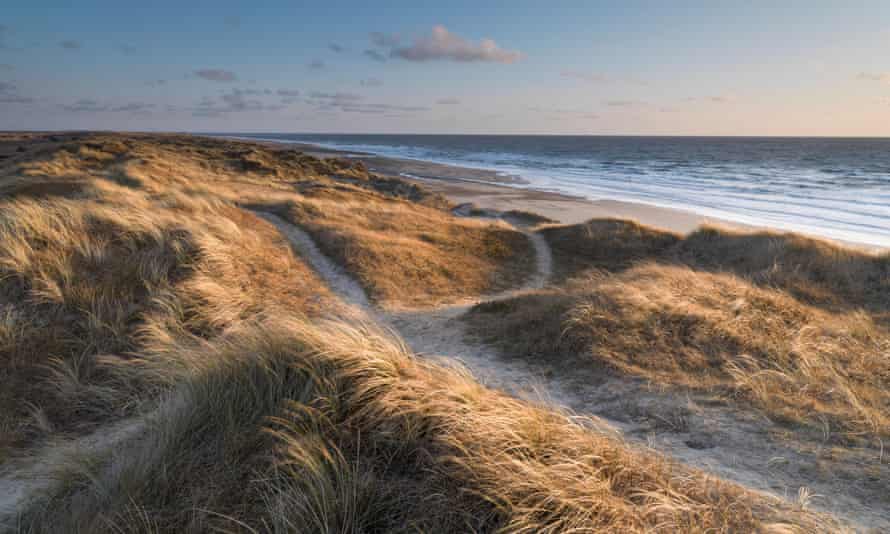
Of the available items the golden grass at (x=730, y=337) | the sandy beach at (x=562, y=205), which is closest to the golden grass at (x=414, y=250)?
the golden grass at (x=730, y=337)

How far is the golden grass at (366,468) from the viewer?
10.6 feet

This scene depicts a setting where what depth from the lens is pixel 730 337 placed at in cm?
901

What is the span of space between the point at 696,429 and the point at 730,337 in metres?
3.56

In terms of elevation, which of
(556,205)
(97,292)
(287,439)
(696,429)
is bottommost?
(696,429)

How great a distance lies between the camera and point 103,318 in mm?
7539

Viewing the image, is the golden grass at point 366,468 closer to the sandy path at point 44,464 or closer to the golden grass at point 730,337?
the sandy path at point 44,464

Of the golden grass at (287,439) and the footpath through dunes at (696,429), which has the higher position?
the golden grass at (287,439)

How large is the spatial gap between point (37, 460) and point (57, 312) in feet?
10.6

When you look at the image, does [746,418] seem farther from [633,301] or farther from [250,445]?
[250,445]

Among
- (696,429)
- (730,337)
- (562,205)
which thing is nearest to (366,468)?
(696,429)

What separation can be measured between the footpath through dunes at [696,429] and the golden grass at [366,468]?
0.84 m

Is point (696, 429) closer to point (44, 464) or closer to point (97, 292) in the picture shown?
point (44, 464)

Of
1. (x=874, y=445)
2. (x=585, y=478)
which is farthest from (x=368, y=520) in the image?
(x=874, y=445)

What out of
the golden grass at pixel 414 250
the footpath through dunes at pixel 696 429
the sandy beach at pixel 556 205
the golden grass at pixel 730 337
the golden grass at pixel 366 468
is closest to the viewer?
the golden grass at pixel 366 468
